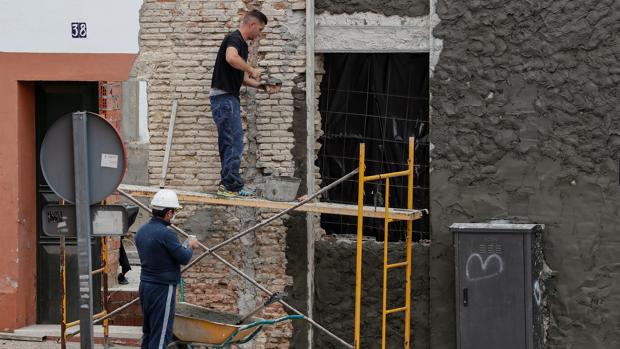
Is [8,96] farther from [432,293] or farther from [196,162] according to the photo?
[432,293]

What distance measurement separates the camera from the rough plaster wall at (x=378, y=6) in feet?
40.0

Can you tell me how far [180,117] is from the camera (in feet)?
42.0

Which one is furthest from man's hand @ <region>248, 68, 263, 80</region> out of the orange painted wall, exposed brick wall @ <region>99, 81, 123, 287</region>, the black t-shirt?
exposed brick wall @ <region>99, 81, 123, 287</region>

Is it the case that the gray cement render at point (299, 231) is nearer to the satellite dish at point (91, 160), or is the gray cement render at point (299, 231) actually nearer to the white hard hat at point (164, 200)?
the white hard hat at point (164, 200)

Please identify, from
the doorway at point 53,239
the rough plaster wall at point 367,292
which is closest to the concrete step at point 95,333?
the doorway at point 53,239

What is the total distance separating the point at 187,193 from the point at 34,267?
3.20 m

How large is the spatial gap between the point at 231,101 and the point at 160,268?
2234 mm

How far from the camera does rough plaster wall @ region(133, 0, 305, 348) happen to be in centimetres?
1255

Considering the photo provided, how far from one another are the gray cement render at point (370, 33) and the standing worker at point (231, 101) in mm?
752

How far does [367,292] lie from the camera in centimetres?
1238

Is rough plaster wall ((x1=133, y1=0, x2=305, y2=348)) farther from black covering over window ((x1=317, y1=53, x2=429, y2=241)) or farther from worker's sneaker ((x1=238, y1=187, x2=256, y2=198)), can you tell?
worker's sneaker ((x1=238, y1=187, x2=256, y2=198))

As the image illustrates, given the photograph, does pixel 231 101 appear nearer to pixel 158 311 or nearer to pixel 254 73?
pixel 254 73

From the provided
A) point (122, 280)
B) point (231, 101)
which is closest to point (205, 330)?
point (231, 101)

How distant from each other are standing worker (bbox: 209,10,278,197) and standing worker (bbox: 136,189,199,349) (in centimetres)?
133
